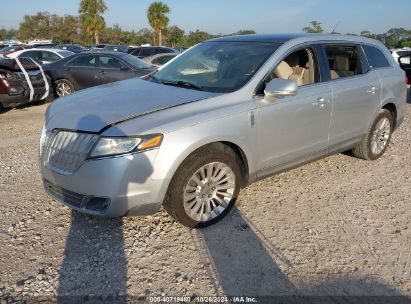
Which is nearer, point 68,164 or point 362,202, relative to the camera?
point 68,164

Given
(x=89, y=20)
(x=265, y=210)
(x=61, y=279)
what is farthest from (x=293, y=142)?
(x=89, y=20)

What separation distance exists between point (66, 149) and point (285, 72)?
2439 millimetres

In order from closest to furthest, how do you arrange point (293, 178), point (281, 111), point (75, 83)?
1. point (281, 111)
2. point (293, 178)
3. point (75, 83)

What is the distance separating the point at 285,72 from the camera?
167 inches

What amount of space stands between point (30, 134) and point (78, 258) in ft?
14.8

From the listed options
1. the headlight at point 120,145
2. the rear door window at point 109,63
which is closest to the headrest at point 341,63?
the headlight at point 120,145

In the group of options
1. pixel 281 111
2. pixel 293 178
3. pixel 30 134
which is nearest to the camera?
pixel 281 111

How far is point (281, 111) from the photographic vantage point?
149 inches

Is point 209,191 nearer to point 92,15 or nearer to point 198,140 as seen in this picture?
point 198,140

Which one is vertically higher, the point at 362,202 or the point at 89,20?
the point at 89,20

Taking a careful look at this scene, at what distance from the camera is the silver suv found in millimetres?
3014

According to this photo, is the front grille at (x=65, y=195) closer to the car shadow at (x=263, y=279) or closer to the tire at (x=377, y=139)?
the car shadow at (x=263, y=279)

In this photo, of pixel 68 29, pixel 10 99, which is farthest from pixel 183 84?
pixel 68 29

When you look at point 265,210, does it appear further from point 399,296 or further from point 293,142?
point 399,296
